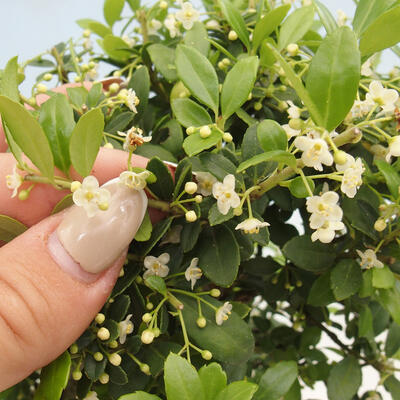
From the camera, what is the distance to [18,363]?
667 millimetres

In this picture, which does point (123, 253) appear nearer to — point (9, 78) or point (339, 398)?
point (9, 78)

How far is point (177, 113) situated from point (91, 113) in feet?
0.55

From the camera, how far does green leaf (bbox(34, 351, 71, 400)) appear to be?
2.22 ft

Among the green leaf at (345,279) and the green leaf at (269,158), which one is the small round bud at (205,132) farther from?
the green leaf at (345,279)

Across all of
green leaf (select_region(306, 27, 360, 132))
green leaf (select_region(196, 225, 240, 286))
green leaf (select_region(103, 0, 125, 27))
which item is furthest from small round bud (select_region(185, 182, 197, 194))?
green leaf (select_region(103, 0, 125, 27))

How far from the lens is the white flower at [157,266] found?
2.46 ft

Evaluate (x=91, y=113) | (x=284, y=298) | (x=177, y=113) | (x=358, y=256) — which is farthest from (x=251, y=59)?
(x=284, y=298)

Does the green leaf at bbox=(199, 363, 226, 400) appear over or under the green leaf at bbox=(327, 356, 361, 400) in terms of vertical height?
over

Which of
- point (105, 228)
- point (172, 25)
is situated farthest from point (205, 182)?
point (172, 25)

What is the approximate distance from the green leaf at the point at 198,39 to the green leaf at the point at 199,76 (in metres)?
0.12

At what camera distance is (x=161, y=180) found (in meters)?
0.71

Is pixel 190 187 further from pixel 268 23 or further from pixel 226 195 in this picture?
pixel 268 23

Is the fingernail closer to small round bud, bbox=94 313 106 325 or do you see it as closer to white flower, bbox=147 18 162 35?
small round bud, bbox=94 313 106 325

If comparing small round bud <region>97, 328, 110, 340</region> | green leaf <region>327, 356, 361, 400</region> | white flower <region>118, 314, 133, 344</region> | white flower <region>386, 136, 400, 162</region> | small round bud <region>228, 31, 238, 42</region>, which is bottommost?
green leaf <region>327, 356, 361, 400</region>
